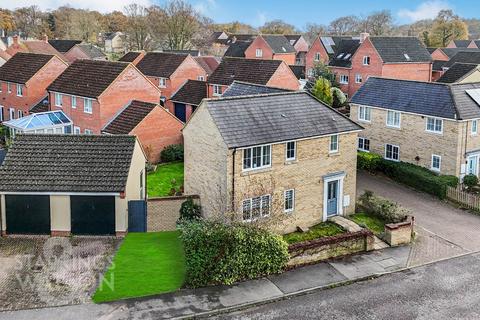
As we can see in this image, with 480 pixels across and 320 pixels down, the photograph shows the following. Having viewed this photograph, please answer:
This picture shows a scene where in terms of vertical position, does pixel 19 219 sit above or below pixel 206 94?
below

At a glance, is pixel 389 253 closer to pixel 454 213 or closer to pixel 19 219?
pixel 454 213

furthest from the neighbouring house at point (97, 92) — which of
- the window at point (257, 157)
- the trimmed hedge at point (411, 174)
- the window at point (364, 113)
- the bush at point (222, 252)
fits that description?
the bush at point (222, 252)

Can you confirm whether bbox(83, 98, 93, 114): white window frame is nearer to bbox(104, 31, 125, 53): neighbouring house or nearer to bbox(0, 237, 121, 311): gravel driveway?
bbox(0, 237, 121, 311): gravel driveway

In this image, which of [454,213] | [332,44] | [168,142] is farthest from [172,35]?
[454,213]

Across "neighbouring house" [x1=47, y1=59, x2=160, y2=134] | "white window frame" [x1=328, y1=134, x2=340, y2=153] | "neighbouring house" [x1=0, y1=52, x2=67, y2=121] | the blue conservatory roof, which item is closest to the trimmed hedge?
"white window frame" [x1=328, y1=134, x2=340, y2=153]

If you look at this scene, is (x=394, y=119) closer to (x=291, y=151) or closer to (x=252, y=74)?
(x=252, y=74)

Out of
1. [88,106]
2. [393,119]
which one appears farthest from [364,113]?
[88,106]

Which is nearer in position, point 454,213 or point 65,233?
point 65,233
